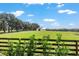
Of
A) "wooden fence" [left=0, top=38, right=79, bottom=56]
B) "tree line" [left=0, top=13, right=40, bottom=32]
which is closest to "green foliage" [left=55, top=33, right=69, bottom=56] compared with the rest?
"wooden fence" [left=0, top=38, right=79, bottom=56]

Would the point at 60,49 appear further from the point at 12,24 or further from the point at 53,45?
the point at 12,24

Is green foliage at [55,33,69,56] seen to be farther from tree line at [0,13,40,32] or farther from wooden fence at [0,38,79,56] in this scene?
tree line at [0,13,40,32]

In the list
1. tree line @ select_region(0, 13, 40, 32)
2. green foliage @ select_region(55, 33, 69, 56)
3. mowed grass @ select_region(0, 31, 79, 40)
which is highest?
tree line @ select_region(0, 13, 40, 32)

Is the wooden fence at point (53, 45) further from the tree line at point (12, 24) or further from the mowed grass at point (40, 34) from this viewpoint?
the tree line at point (12, 24)

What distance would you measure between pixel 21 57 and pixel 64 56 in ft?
2.11

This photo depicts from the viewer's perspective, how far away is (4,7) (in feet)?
12.6

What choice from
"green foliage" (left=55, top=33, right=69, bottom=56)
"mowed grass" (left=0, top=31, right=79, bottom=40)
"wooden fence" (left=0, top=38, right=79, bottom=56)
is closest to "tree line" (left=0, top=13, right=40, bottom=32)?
"mowed grass" (left=0, top=31, right=79, bottom=40)

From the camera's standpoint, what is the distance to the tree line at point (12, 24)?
3887 millimetres

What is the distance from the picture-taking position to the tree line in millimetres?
3887

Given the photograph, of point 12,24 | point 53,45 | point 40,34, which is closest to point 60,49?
point 53,45

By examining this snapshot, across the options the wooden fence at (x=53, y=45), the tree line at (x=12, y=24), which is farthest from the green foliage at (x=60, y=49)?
the tree line at (x=12, y=24)

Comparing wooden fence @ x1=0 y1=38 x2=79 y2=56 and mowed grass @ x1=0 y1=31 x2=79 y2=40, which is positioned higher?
mowed grass @ x1=0 y1=31 x2=79 y2=40

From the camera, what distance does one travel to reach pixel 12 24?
3.96 meters

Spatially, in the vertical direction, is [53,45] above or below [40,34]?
below
